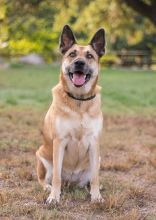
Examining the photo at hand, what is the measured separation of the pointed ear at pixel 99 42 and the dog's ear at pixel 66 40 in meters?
0.26

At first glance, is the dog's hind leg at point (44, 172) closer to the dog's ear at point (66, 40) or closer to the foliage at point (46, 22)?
the dog's ear at point (66, 40)

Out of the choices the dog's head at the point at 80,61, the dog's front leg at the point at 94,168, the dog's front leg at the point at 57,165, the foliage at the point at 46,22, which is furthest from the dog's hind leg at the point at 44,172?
the foliage at the point at 46,22

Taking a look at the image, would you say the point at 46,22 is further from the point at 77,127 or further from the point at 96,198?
the point at 96,198

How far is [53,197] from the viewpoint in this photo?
5.85 meters

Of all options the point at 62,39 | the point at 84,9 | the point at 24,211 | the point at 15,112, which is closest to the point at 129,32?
the point at 84,9

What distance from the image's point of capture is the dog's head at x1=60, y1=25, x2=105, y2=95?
235 inches

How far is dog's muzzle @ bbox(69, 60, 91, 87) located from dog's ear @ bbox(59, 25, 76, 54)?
422mm

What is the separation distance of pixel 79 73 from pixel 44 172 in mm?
1395

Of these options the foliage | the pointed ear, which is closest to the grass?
the pointed ear

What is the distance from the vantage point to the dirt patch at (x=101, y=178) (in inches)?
217

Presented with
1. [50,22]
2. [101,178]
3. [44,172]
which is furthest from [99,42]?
[50,22]

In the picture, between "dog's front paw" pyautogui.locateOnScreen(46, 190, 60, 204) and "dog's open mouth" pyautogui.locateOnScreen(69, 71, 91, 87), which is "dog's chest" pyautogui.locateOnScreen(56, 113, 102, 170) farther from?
"dog's front paw" pyautogui.locateOnScreen(46, 190, 60, 204)

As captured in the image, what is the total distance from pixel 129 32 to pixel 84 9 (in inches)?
92.4

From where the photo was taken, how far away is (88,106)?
6.11 meters
